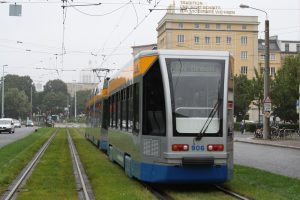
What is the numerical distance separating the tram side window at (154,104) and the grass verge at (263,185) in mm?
2206

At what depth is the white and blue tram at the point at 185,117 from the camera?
12.2 meters

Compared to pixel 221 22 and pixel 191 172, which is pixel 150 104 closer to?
pixel 191 172

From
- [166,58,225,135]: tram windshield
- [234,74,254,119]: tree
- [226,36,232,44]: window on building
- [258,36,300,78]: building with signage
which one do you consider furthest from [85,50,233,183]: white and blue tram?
[258,36,300,78]: building with signage

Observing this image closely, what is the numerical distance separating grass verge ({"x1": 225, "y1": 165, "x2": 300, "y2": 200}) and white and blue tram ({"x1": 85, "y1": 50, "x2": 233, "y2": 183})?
78cm

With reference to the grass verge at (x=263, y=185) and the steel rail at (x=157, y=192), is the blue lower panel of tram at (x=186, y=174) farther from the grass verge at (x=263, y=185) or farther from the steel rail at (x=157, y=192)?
the grass verge at (x=263, y=185)

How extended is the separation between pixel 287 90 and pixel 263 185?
39.2 metres

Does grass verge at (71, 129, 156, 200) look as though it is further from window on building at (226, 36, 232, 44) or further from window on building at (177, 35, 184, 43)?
window on building at (226, 36, 232, 44)

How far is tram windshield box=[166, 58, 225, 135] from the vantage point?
1230 cm

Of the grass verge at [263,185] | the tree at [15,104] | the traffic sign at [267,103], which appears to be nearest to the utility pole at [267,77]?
the traffic sign at [267,103]

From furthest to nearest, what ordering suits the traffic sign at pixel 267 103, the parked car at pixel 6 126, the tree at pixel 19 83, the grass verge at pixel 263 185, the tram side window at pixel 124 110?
the tree at pixel 19 83, the parked car at pixel 6 126, the traffic sign at pixel 267 103, the tram side window at pixel 124 110, the grass verge at pixel 263 185

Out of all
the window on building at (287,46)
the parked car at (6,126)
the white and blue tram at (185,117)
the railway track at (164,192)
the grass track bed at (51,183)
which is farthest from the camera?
the window on building at (287,46)

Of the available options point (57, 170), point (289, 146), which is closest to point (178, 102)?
point (57, 170)

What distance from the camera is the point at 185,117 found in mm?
12289

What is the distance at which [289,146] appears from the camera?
33.8 meters
